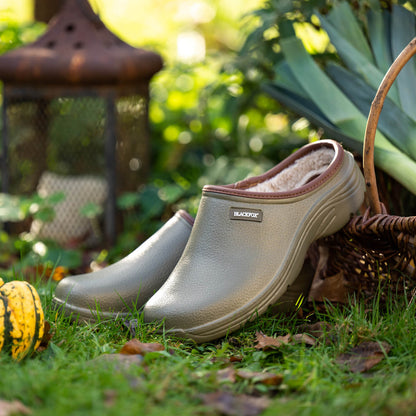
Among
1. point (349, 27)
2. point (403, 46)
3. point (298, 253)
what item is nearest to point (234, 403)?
point (298, 253)

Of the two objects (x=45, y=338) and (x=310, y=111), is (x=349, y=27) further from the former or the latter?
(x=45, y=338)

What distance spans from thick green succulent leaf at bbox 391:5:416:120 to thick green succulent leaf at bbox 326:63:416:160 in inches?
1.6

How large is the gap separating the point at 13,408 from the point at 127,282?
77 centimetres

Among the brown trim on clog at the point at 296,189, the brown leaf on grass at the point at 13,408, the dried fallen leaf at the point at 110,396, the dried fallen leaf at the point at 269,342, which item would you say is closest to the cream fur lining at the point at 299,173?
the brown trim on clog at the point at 296,189

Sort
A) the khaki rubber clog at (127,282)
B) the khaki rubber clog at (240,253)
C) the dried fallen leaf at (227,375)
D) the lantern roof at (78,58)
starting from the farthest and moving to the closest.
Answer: the lantern roof at (78,58)
the khaki rubber clog at (127,282)
the khaki rubber clog at (240,253)
the dried fallen leaf at (227,375)

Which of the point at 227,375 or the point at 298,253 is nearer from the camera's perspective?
the point at 227,375

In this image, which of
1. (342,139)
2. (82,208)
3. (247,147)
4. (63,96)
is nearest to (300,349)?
(342,139)

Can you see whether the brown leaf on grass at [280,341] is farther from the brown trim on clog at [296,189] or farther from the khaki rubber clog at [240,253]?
the brown trim on clog at [296,189]

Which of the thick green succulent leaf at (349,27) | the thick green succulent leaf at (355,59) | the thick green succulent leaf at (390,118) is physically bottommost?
the thick green succulent leaf at (390,118)

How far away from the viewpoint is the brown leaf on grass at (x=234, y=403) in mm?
1157

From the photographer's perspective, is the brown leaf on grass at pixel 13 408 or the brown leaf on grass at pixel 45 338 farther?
the brown leaf on grass at pixel 45 338

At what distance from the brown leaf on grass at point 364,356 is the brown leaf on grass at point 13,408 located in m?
0.74

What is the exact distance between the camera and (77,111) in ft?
10.3

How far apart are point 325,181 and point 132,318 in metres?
0.70
